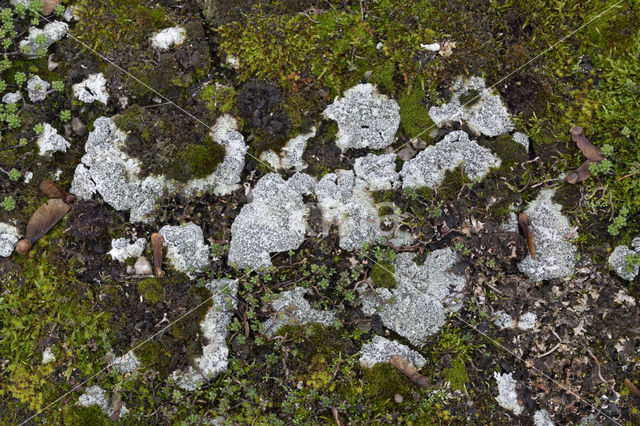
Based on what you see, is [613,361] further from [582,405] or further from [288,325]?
[288,325]

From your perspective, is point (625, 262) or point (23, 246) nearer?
point (625, 262)

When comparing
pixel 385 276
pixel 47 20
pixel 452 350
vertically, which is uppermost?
pixel 47 20

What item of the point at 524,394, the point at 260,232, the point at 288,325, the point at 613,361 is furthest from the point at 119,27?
the point at 613,361

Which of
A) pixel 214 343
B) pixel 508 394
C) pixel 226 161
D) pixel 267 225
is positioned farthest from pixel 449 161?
pixel 214 343

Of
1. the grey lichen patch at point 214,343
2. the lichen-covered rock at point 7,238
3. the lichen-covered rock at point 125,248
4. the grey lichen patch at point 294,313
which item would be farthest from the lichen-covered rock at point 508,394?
the lichen-covered rock at point 7,238

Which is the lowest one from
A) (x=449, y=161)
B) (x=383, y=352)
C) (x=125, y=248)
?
(x=383, y=352)

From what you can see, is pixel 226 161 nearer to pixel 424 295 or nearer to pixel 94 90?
pixel 94 90
